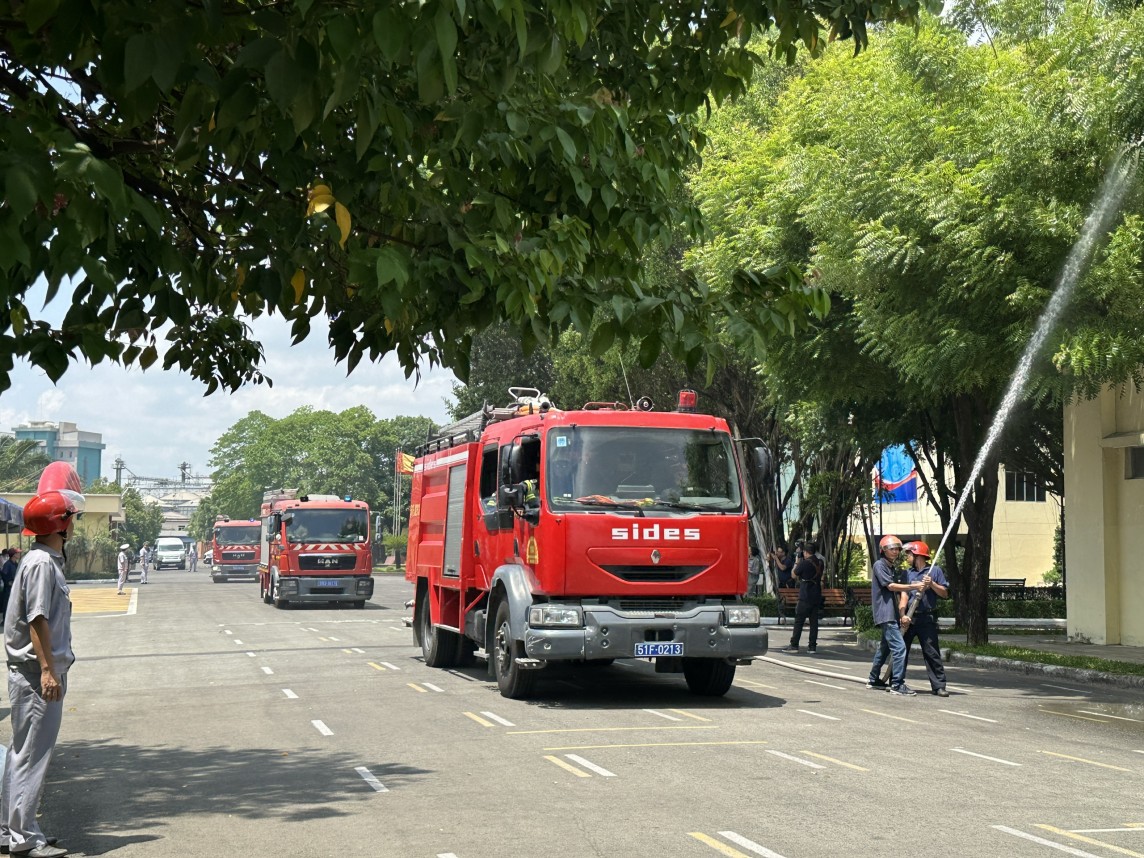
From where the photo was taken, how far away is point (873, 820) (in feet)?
28.8

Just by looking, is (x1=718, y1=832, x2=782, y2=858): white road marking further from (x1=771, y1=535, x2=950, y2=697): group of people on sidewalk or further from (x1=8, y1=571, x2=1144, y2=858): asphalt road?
(x1=771, y1=535, x2=950, y2=697): group of people on sidewalk

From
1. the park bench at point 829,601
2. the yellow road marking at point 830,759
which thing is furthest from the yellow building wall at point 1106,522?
the yellow road marking at point 830,759

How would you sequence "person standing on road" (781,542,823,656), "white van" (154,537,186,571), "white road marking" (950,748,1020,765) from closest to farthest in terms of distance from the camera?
1. "white road marking" (950,748,1020,765)
2. "person standing on road" (781,542,823,656)
3. "white van" (154,537,186,571)

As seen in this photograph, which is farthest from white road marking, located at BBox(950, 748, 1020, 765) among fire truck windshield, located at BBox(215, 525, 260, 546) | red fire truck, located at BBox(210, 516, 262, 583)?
fire truck windshield, located at BBox(215, 525, 260, 546)

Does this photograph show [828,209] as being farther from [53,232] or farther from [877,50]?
[53,232]

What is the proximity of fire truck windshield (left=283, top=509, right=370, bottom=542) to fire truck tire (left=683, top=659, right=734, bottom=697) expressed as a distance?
24.0 meters

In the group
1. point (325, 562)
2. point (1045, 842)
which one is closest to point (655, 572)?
point (1045, 842)

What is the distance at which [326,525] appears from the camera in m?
39.5

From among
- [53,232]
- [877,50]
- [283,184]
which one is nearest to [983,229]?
[877,50]

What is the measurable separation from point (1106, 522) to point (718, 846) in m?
19.7

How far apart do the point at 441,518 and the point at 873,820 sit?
11528mm

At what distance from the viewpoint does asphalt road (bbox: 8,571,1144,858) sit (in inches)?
329

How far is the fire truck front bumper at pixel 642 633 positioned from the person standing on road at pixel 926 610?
2.64 m

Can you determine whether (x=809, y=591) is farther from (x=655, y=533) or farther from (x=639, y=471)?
(x=655, y=533)
